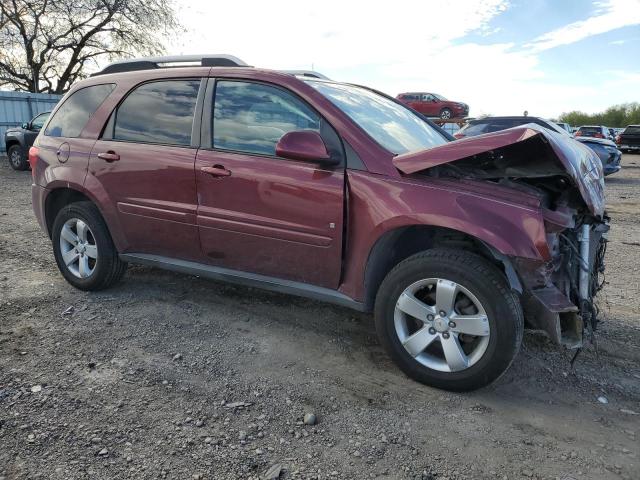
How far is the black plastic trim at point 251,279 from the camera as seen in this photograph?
3156 millimetres

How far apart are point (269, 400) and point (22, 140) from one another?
46.5 feet

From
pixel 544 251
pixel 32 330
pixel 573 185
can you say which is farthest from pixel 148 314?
pixel 573 185

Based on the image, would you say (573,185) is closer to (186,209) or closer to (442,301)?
(442,301)

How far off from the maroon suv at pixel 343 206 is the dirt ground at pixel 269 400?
330 mm

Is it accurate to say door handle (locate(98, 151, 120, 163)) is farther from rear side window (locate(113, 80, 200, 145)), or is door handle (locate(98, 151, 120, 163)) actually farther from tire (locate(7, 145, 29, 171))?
tire (locate(7, 145, 29, 171))

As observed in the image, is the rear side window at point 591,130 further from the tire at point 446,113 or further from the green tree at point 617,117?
the green tree at point 617,117

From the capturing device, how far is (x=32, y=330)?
3.55 metres

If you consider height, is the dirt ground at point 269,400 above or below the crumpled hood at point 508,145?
below

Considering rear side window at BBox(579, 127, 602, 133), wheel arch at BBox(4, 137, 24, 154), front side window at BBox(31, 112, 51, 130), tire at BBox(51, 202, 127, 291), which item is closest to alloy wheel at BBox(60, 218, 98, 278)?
tire at BBox(51, 202, 127, 291)

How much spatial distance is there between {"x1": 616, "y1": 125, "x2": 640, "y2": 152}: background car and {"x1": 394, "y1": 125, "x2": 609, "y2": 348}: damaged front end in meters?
27.7

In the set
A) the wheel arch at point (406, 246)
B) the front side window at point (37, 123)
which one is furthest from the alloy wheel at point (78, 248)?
the front side window at point (37, 123)

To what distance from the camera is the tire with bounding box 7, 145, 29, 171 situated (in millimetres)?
14172

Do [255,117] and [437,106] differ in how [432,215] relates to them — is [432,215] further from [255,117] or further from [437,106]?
[437,106]

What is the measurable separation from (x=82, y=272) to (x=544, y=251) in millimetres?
3504
